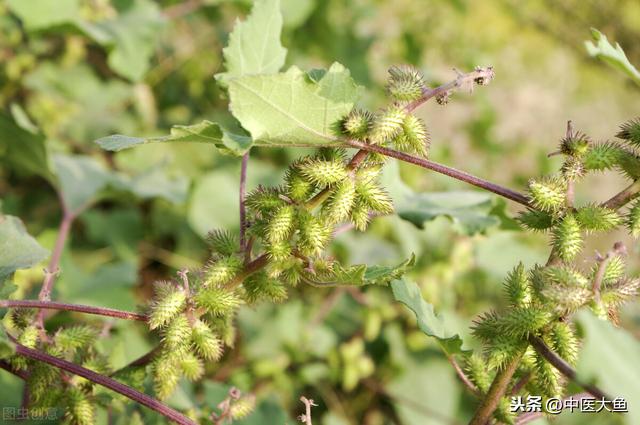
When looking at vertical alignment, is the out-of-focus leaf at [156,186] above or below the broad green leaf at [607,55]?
below

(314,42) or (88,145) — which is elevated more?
(314,42)

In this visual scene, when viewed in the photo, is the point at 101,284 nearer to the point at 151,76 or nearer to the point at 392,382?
the point at 392,382

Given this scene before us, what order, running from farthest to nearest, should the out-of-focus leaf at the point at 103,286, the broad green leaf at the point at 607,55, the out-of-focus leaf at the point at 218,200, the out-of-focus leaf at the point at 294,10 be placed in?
1. the out-of-focus leaf at the point at 294,10
2. the out-of-focus leaf at the point at 218,200
3. the out-of-focus leaf at the point at 103,286
4. the broad green leaf at the point at 607,55

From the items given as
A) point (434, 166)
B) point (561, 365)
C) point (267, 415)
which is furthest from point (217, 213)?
point (561, 365)

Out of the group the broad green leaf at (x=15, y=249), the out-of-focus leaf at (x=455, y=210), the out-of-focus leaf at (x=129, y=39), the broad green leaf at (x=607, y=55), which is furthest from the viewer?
the out-of-focus leaf at (x=129, y=39)

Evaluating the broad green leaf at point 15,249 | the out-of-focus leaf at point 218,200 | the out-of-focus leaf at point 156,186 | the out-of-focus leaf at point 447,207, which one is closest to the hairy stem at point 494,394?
the out-of-focus leaf at point 447,207

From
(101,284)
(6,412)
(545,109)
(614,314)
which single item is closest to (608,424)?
(614,314)

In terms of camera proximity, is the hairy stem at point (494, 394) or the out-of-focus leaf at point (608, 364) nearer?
the out-of-focus leaf at point (608, 364)

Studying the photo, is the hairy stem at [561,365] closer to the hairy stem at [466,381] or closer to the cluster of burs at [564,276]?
the cluster of burs at [564,276]
